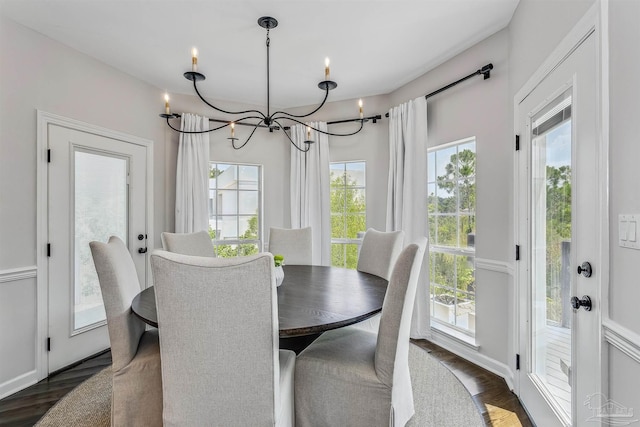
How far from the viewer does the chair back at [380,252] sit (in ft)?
7.63

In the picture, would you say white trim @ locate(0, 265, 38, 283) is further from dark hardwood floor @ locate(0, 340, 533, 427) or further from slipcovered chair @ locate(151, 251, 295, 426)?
slipcovered chair @ locate(151, 251, 295, 426)

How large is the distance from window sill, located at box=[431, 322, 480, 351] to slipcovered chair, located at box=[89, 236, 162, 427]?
2.35 meters

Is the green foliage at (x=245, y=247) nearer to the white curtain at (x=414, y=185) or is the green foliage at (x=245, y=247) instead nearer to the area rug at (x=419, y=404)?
the area rug at (x=419, y=404)

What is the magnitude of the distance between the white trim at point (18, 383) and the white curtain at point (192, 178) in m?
1.67

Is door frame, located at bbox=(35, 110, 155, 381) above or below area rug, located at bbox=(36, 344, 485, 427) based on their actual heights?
above

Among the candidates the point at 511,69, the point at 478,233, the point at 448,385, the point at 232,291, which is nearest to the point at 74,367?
the point at 232,291

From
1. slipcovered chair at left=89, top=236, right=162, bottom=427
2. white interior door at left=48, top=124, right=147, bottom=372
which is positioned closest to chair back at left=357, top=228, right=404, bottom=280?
slipcovered chair at left=89, top=236, right=162, bottom=427

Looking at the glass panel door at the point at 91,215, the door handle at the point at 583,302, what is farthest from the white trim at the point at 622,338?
the glass panel door at the point at 91,215

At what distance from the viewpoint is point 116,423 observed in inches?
59.1

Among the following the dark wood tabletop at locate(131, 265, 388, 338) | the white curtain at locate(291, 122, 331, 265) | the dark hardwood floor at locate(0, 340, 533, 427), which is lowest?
the dark hardwood floor at locate(0, 340, 533, 427)

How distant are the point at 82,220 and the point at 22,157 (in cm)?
66

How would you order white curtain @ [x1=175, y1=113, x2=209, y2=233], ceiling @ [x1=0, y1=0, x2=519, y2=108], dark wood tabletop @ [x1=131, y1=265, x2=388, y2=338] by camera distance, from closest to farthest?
dark wood tabletop @ [x1=131, y1=265, x2=388, y2=338], ceiling @ [x1=0, y1=0, x2=519, y2=108], white curtain @ [x1=175, y1=113, x2=209, y2=233]

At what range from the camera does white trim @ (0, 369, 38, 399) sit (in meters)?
2.12

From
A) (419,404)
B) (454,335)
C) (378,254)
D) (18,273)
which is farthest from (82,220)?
(454,335)
